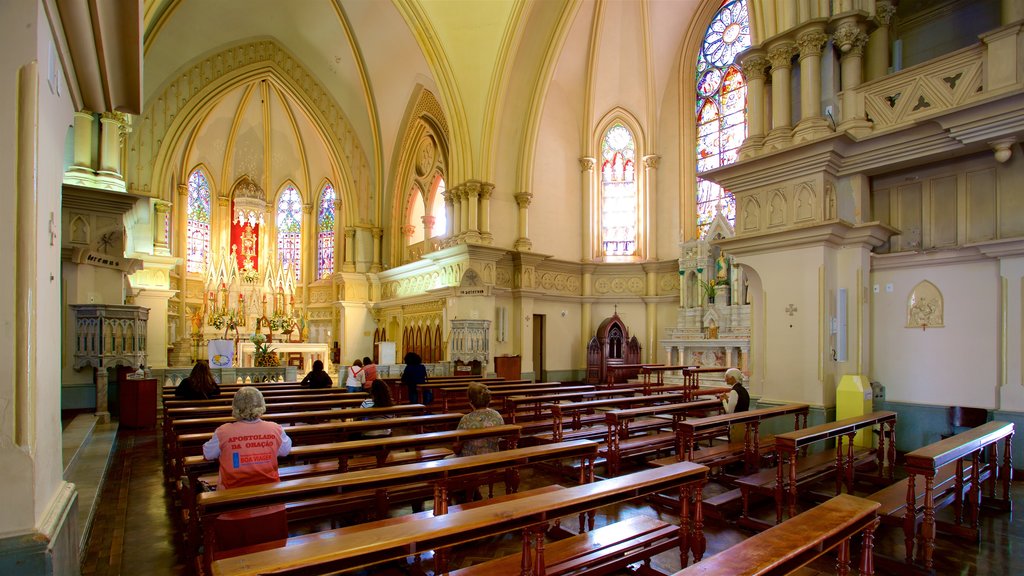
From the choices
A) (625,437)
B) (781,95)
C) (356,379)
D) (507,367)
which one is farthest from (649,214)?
(625,437)

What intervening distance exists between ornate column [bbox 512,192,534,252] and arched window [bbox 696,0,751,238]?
17.8 ft

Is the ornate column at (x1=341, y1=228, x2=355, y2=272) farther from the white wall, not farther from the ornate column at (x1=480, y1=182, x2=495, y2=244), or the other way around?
the white wall

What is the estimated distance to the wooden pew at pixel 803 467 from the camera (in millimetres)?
4832

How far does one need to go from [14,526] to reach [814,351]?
346 inches

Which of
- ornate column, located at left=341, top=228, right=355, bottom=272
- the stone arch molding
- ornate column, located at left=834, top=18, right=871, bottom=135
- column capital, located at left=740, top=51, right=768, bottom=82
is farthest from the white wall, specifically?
the stone arch molding

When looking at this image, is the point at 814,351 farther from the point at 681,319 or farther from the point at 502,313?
the point at 502,313

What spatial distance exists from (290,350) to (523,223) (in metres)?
8.77

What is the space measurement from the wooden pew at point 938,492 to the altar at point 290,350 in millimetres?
16765

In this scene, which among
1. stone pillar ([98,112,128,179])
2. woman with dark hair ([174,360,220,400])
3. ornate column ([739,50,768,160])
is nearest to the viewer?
woman with dark hair ([174,360,220,400])

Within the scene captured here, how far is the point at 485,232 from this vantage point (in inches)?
651

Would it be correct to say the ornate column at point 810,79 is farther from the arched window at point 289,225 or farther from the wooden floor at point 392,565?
the arched window at point 289,225

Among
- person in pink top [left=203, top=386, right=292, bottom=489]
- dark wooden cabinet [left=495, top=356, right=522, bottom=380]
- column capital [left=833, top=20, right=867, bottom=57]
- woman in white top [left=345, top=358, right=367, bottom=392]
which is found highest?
column capital [left=833, top=20, right=867, bottom=57]

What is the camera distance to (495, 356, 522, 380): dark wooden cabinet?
15453 mm

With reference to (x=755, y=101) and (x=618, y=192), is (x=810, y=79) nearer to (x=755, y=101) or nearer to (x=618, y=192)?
(x=755, y=101)
